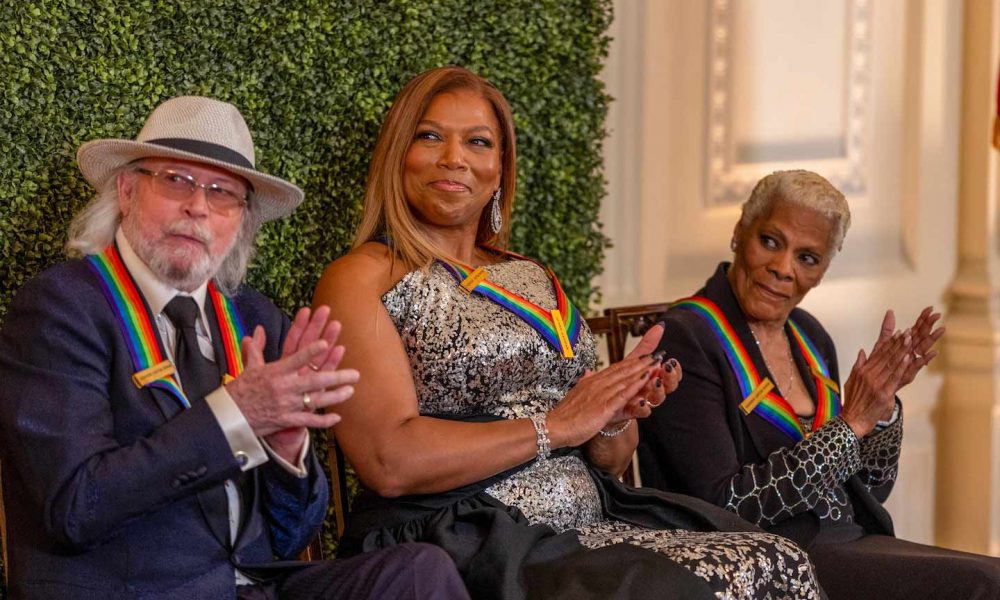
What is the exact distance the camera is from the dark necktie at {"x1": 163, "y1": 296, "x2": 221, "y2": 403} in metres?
2.46

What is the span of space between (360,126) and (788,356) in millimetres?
1307

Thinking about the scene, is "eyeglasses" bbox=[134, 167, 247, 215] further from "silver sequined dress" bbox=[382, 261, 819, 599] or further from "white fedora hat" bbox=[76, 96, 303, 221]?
"silver sequined dress" bbox=[382, 261, 819, 599]

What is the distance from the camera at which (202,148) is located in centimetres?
251

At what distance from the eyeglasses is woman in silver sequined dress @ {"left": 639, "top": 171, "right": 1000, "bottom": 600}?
4.20 ft

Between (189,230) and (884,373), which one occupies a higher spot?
(189,230)

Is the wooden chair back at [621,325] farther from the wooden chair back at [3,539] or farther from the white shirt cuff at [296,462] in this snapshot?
the wooden chair back at [3,539]

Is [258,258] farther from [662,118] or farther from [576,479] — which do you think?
[662,118]

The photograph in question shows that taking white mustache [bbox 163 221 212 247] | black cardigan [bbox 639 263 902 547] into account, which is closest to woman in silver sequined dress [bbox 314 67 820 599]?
black cardigan [bbox 639 263 902 547]

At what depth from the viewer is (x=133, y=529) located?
2.34 meters

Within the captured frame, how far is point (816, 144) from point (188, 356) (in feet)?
10.4

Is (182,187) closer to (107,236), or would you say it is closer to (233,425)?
(107,236)

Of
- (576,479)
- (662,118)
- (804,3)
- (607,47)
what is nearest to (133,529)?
(576,479)

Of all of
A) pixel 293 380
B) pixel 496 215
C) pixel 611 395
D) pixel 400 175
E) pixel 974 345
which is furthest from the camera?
pixel 974 345

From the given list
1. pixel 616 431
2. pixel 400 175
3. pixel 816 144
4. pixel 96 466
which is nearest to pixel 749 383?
pixel 616 431
